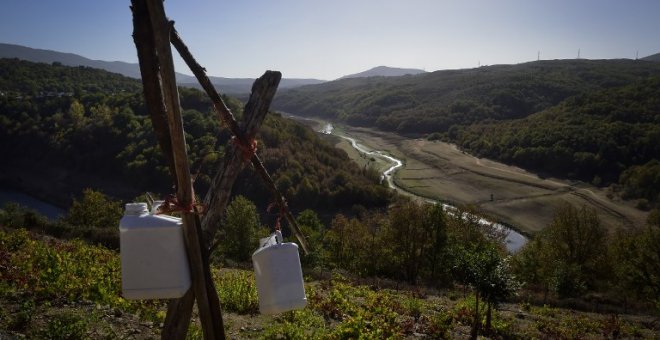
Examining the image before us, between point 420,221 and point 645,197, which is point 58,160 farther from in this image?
point 645,197

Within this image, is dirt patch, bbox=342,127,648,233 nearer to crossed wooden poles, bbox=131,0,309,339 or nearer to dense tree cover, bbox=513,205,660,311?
dense tree cover, bbox=513,205,660,311

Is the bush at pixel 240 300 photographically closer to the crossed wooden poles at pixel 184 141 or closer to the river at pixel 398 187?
the crossed wooden poles at pixel 184 141

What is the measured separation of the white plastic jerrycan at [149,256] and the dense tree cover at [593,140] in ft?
270

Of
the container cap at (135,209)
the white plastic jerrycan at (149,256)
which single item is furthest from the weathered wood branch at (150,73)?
the white plastic jerrycan at (149,256)

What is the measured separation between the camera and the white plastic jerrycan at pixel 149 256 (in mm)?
2068

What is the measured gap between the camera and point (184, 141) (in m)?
2.21

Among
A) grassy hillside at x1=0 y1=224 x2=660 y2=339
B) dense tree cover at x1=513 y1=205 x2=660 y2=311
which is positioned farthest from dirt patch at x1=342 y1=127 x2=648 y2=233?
grassy hillside at x1=0 y1=224 x2=660 y2=339

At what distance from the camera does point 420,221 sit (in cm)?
2984

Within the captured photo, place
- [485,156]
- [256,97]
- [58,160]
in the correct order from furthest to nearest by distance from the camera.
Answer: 1. [485,156]
2. [58,160]
3. [256,97]

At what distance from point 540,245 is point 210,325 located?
129 ft

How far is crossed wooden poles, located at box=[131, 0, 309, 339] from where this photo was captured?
7.00ft

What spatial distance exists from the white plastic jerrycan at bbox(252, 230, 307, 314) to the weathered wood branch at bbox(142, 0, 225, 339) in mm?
279

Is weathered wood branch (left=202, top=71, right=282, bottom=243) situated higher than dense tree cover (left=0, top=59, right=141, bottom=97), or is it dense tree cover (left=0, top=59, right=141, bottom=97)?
dense tree cover (left=0, top=59, right=141, bottom=97)

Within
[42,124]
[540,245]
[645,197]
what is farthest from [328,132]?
[540,245]
